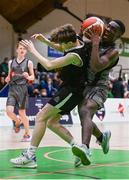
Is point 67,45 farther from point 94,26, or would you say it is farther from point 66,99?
point 66,99

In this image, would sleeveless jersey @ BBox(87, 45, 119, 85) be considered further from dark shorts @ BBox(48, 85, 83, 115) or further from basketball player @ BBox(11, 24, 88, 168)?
dark shorts @ BBox(48, 85, 83, 115)

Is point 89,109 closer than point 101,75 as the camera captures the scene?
Yes

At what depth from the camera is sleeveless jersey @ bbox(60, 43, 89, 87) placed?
19.2 feet

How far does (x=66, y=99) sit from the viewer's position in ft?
19.5

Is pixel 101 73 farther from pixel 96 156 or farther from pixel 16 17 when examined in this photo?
pixel 16 17

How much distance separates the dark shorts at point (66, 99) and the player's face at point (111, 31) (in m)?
0.76

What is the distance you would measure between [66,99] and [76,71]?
1.23 ft

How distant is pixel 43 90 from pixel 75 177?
1435 centimetres

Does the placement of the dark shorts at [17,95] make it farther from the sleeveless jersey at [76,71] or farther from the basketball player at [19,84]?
the sleeveless jersey at [76,71]

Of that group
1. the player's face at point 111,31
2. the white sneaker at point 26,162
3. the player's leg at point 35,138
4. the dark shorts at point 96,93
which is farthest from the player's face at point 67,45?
the white sneaker at point 26,162

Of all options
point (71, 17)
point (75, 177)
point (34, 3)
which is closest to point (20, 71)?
point (75, 177)

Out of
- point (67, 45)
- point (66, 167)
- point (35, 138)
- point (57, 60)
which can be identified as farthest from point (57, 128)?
point (67, 45)

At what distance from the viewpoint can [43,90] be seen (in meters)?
19.5

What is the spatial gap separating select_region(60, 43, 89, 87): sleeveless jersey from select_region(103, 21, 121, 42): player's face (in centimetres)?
31
